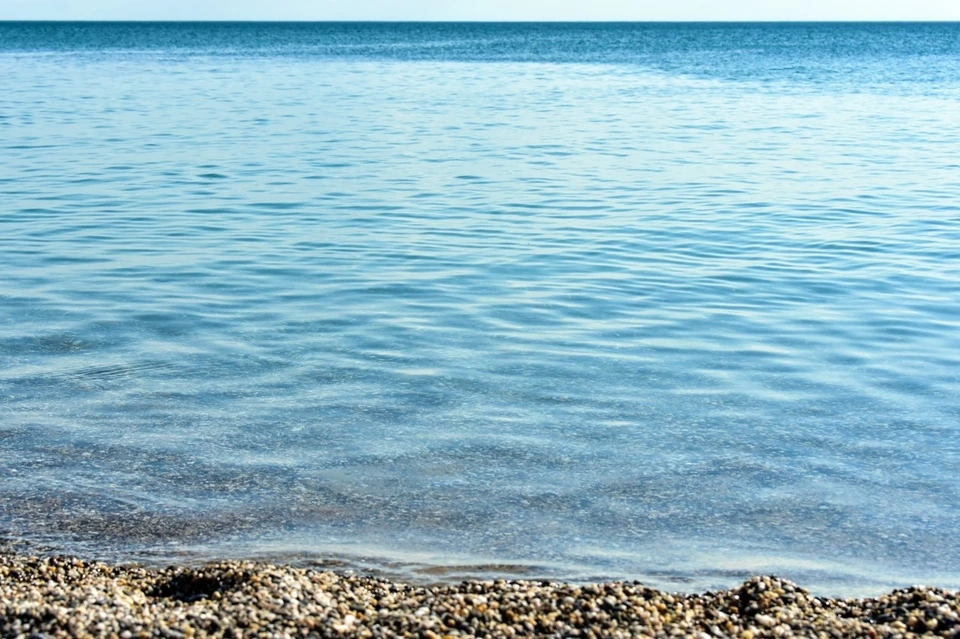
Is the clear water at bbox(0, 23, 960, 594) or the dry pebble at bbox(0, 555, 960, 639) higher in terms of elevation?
the dry pebble at bbox(0, 555, 960, 639)

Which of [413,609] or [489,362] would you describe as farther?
[489,362]

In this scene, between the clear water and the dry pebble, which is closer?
the dry pebble

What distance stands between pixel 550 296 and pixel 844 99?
105 feet

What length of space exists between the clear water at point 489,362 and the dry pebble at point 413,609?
0.64 metres

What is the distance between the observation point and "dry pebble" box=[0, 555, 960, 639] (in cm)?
489

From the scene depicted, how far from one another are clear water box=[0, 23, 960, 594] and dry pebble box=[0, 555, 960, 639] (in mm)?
643

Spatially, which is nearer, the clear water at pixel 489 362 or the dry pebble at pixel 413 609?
the dry pebble at pixel 413 609

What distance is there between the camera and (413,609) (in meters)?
5.28

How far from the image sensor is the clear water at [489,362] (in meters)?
6.89

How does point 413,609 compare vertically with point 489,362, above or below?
above

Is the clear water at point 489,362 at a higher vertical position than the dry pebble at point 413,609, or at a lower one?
lower

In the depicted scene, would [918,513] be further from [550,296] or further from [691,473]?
[550,296]

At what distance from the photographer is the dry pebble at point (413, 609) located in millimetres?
4891

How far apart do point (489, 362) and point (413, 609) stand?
4917mm
